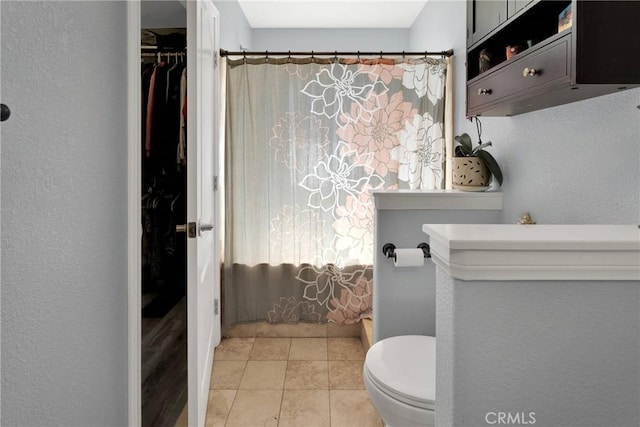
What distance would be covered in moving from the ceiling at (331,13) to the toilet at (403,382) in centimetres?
300

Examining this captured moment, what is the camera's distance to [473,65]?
1819 millimetres

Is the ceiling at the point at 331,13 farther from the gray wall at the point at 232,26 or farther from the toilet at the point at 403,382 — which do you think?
the toilet at the point at 403,382

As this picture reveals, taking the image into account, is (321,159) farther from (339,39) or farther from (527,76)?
(339,39)

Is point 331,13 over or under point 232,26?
over

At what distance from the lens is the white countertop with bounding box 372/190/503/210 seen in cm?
201

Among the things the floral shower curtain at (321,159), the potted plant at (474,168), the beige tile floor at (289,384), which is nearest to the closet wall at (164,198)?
the beige tile floor at (289,384)

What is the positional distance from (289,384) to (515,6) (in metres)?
2.04

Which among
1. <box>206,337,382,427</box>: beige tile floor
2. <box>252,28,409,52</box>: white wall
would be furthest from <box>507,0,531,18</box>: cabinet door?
<box>252,28,409,52</box>: white wall

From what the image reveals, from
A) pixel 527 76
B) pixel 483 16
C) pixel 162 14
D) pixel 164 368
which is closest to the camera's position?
pixel 527 76

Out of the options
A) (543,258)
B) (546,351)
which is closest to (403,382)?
(546,351)

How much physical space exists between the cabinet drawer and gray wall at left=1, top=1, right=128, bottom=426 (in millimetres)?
1223

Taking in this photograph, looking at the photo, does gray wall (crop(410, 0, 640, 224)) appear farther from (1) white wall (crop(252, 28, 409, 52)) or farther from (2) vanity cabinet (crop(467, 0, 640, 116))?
(1) white wall (crop(252, 28, 409, 52))

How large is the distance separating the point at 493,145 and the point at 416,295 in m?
0.83

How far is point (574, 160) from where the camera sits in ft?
4.78
